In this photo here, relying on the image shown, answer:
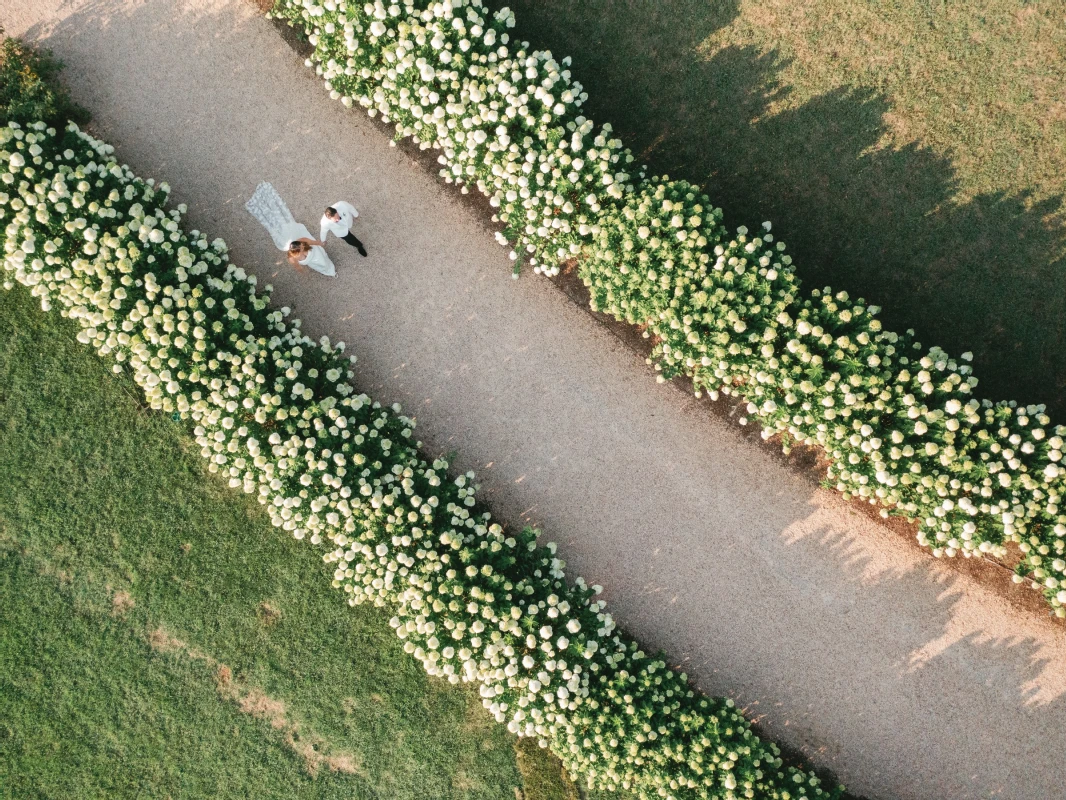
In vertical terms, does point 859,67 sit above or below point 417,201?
above

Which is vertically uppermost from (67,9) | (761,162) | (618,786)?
(761,162)

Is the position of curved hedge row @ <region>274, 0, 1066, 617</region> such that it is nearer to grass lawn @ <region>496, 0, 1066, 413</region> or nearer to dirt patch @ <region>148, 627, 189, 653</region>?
grass lawn @ <region>496, 0, 1066, 413</region>

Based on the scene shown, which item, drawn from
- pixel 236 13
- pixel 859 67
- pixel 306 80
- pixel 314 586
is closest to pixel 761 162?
pixel 859 67

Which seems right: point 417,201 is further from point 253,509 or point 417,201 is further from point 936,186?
point 936,186

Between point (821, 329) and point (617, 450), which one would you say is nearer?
point (821, 329)

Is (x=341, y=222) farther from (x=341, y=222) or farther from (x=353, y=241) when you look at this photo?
(x=353, y=241)

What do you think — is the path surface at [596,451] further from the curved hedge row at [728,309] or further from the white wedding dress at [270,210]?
the curved hedge row at [728,309]

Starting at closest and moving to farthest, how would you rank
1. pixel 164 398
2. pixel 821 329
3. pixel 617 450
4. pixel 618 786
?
1. pixel 821 329
2. pixel 164 398
3. pixel 618 786
4. pixel 617 450
